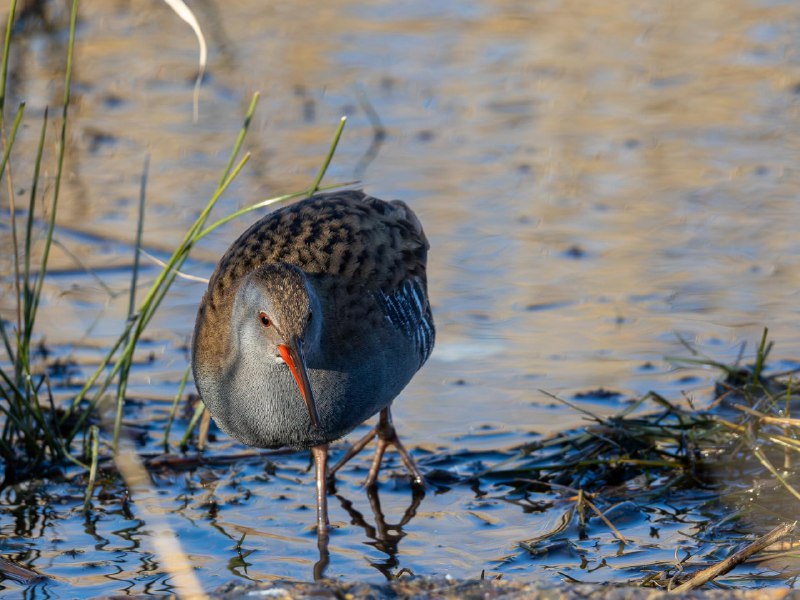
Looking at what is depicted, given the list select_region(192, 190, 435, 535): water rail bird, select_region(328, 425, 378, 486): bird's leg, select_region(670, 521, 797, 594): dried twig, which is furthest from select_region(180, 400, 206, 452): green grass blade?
select_region(670, 521, 797, 594): dried twig

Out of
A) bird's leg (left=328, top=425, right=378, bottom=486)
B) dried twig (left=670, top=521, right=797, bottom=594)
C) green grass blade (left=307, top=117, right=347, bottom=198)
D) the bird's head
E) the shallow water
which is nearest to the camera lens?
dried twig (left=670, top=521, right=797, bottom=594)

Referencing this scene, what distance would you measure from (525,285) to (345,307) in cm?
253

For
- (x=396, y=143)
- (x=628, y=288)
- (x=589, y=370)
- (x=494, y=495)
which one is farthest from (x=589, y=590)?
(x=396, y=143)

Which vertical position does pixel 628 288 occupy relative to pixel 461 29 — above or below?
below

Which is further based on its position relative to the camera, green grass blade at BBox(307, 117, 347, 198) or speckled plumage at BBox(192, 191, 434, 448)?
green grass blade at BBox(307, 117, 347, 198)

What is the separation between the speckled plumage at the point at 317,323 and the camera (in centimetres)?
454

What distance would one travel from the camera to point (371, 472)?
5.55 m

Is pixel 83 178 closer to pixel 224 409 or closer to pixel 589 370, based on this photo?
pixel 589 370

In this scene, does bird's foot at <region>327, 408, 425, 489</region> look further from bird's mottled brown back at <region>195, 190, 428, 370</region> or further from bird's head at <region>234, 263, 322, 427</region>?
bird's head at <region>234, 263, 322, 427</region>

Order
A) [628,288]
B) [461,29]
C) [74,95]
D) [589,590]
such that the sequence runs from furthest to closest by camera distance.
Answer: [461,29] < [74,95] < [628,288] < [589,590]

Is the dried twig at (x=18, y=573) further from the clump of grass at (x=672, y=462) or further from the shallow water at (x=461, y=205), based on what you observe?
the clump of grass at (x=672, y=462)

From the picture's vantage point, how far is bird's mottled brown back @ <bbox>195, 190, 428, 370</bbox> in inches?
189

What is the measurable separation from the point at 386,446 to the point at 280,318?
1.34 meters

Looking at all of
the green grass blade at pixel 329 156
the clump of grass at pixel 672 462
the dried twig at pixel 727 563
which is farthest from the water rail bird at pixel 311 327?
the dried twig at pixel 727 563
